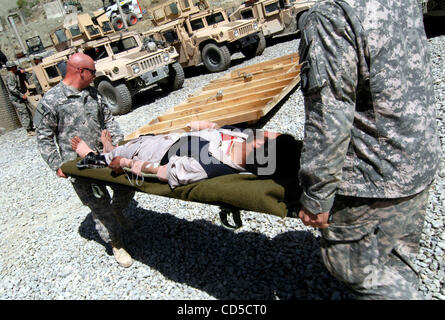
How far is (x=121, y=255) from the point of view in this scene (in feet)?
9.91

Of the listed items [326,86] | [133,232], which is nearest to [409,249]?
[326,86]

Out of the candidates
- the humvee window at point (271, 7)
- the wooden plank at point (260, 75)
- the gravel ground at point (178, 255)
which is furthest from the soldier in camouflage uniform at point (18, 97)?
the humvee window at point (271, 7)

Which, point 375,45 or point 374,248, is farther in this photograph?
point 374,248

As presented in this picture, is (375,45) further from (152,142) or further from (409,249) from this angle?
(152,142)

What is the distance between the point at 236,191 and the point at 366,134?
741 mm

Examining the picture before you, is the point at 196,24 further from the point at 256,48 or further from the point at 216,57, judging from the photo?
the point at 256,48

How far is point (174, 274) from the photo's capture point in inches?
Result: 108

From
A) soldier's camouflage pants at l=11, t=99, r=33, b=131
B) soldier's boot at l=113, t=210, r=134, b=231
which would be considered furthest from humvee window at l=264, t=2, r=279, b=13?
soldier's boot at l=113, t=210, r=134, b=231

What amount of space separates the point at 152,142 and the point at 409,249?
2.06m

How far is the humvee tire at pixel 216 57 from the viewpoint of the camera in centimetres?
940

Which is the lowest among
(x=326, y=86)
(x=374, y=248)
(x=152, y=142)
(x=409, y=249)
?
(x=409, y=249)

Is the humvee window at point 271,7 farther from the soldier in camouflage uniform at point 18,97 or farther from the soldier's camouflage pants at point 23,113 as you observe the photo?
the soldier's camouflage pants at point 23,113

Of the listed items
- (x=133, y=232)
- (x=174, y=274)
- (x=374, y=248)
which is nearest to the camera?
(x=374, y=248)

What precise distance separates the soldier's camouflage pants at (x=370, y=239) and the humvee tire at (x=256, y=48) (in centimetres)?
964
